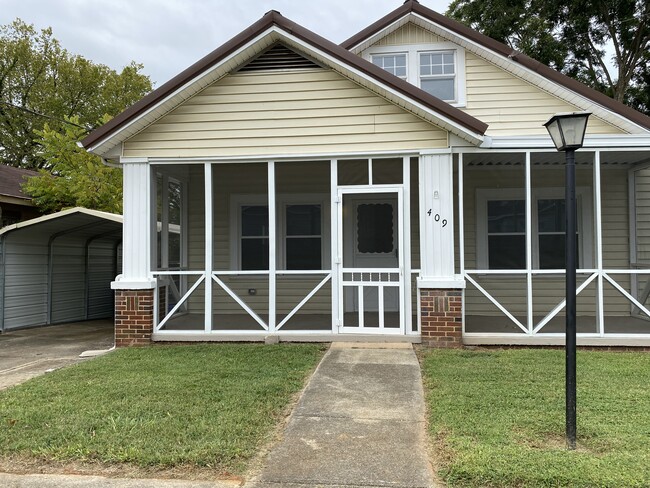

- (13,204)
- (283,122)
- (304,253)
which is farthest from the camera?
(13,204)

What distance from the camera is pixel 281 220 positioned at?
32.1 ft

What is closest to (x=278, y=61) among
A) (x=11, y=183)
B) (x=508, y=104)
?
(x=508, y=104)

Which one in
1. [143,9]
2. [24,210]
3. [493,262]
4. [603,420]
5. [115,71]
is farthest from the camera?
[115,71]

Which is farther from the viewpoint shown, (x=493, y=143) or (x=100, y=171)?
(x=100, y=171)

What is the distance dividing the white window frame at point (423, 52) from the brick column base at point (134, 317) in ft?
20.6

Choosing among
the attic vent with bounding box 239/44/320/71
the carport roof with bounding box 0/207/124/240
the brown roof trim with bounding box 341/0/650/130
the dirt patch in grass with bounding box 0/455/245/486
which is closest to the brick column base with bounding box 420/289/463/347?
the attic vent with bounding box 239/44/320/71

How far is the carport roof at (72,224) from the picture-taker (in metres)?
9.60

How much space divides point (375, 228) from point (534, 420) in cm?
564

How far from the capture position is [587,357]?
6477 mm

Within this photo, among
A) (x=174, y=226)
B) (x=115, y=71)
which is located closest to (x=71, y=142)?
(x=174, y=226)

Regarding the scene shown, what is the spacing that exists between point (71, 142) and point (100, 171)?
4.34 ft

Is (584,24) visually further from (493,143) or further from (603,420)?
(603,420)

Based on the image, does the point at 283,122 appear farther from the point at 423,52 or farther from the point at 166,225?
the point at 423,52

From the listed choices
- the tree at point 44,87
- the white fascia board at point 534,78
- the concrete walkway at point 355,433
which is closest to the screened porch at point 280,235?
the white fascia board at point 534,78
